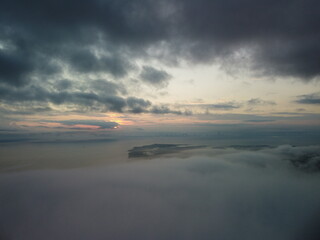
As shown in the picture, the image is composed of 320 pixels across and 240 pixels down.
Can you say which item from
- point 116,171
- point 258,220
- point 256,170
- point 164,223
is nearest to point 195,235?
point 164,223

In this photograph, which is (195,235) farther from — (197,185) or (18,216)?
(18,216)

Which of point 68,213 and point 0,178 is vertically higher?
point 0,178

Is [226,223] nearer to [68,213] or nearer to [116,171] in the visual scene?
[68,213]

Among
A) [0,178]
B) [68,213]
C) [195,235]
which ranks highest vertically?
[0,178]

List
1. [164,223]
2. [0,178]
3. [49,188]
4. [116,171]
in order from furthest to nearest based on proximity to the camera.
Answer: [116,171], [0,178], [49,188], [164,223]

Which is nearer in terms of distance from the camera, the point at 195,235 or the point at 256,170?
the point at 195,235

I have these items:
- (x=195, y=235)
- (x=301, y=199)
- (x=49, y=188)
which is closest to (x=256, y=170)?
(x=301, y=199)

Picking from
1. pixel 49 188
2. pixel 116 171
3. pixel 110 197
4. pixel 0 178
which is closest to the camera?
pixel 110 197

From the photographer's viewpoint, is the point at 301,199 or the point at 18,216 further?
the point at 301,199

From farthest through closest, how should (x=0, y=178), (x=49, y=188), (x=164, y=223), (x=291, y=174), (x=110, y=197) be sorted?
(x=291, y=174) → (x=0, y=178) → (x=49, y=188) → (x=110, y=197) → (x=164, y=223)
